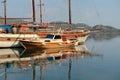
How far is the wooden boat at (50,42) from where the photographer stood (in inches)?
1837

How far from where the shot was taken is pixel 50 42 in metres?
48.2

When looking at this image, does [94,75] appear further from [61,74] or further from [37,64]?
[37,64]

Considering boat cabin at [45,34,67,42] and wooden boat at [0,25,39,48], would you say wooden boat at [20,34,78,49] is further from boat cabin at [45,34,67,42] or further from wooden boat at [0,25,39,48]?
wooden boat at [0,25,39,48]

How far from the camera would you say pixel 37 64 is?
98.3 feet

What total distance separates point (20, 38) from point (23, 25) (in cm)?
248

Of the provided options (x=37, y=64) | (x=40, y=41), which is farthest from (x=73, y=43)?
(x=37, y=64)

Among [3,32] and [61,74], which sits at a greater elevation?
[3,32]

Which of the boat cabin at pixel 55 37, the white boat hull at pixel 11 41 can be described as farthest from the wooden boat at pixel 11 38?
the boat cabin at pixel 55 37

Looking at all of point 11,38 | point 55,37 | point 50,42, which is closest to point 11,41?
point 11,38

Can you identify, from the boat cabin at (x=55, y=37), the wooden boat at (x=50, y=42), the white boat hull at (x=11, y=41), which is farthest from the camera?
the boat cabin at (x=55, y=37)

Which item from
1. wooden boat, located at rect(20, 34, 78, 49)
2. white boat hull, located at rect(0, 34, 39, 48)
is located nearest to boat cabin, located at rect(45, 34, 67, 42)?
wooden boat, located at rect(20, 34, 78, 49)

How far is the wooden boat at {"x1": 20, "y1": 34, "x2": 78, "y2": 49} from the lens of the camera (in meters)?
46.7

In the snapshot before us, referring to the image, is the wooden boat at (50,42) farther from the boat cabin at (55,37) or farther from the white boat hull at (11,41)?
the white boat hull at (11,41)

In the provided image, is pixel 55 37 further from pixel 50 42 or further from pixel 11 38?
pixel 11 38
